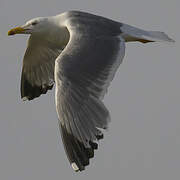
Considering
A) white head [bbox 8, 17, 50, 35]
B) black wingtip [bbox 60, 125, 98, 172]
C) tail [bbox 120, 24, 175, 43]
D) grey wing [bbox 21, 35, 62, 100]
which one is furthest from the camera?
grey wing [bbox 21, 35, 62, 100]

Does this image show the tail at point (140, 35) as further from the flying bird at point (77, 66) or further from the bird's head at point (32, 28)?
the bird's head at point (32, 28)

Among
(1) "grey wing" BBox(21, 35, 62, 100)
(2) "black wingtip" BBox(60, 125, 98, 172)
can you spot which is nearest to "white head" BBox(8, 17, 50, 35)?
(1) "grey wing" BBox(21, 35, 62, 100)

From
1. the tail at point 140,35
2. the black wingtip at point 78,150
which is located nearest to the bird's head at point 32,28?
the tail at point 140,35

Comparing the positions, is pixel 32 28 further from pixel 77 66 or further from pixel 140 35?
pixel 77 66

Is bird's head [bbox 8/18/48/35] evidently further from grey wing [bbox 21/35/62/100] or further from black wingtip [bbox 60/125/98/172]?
black wingtip [bbox 60/125/98/172]

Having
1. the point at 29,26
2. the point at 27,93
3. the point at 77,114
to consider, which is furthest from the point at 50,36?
the point at 77,114

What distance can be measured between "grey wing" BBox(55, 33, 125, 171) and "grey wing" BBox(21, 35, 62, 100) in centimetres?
194

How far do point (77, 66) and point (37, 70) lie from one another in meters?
2.82

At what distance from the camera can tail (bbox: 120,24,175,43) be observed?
13.7 metres

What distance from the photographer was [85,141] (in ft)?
38.7

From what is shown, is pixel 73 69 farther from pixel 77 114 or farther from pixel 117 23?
pixel 117 23

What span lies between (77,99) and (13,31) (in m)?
2.66

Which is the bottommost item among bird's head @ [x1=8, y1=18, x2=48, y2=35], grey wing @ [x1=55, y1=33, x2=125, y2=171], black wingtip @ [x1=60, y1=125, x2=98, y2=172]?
black wingtip @ [x1=60, y1=125, x2=98, y2=172]

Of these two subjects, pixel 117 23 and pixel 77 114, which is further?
Answer: pixel 117 23
